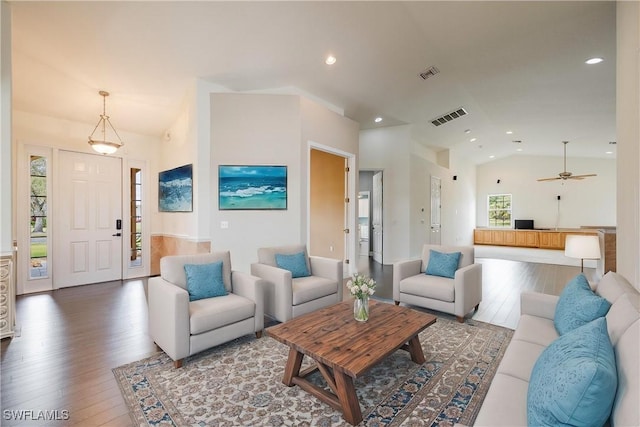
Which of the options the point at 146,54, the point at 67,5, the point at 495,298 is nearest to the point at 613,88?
the point at 495,298

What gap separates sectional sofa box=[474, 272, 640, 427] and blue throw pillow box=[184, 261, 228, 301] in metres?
2.36

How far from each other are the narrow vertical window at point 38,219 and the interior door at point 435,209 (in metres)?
8.21

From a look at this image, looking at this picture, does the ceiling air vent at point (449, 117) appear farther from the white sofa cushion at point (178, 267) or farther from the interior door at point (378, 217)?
the white sofa cushion at point (178, 267)

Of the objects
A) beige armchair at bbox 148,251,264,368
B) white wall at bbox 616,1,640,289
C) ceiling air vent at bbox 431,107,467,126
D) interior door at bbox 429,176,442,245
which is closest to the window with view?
interior door at bbox 429,176,442,245

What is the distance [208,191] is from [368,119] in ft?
12.4

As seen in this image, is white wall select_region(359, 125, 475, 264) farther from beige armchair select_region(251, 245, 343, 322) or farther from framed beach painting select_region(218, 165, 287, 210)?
beige armchair select_region(251, 245, 343, 322)

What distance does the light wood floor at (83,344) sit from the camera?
6.28 feet

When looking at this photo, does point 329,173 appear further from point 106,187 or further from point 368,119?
point 106,187

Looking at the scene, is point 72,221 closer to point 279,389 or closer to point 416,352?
point 279,389

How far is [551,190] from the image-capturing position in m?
10.8

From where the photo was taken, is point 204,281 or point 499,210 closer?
point 204,281

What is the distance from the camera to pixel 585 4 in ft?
9.37

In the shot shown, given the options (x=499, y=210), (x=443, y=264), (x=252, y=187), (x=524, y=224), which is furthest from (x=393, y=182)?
(x=499, y=210)

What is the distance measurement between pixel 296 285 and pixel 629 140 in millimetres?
3143
